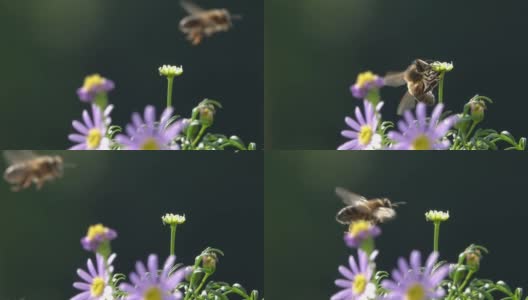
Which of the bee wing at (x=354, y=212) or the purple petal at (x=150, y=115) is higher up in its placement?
the purple petal at (x=150, y=115)

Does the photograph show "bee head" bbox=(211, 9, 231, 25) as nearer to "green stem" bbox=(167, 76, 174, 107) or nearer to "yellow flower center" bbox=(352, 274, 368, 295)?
"green stem" bbox=(167, 76, 174, 107)

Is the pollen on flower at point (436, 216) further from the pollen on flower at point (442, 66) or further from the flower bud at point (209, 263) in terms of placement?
the flower bud at point (209, 263)

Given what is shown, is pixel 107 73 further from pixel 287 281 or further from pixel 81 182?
pixel 287 281

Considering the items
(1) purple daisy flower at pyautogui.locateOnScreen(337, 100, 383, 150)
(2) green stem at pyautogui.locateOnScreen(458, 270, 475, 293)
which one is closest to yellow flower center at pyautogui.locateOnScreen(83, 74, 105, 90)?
(1) purple daisy flower at pyautogui.locateOnScreen(337, 100, 383, 150)

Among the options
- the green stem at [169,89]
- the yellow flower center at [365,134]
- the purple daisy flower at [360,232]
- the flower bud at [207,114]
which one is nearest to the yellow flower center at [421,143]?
the yellow flower center at [365,134]

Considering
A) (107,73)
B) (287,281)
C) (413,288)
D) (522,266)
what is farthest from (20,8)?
(522,266)

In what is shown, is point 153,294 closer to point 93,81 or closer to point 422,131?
point 93,81
